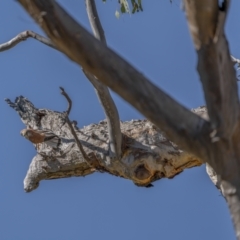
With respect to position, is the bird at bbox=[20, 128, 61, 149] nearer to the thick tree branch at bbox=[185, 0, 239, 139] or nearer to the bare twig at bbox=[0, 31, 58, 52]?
the bare twig at bbox=[0, 31, 58, 52]

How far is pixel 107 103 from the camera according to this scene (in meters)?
3.78

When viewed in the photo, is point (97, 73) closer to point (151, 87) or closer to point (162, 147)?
point (151, 87)

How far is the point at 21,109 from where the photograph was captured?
4.63 metres

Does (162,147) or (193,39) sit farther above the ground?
(162,147)

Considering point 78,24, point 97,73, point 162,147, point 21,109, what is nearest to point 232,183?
point 97,73

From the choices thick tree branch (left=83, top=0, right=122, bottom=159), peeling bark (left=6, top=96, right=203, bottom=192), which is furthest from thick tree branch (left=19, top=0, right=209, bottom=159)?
peeling bark (left=6, top=96, right=203, bottom=192)

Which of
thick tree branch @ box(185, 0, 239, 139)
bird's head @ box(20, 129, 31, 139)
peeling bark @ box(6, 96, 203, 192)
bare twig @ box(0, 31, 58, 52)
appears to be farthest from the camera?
bird's head @ box(20, 129, 31, 139)

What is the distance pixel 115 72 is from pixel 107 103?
1.78 meters

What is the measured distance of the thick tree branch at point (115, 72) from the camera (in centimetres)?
199

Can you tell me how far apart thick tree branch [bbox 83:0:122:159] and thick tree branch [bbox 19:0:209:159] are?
150 centimetres

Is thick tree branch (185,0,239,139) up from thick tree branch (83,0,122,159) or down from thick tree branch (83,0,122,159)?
down

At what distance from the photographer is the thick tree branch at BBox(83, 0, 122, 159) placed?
368 cm

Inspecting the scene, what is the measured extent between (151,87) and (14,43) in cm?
197

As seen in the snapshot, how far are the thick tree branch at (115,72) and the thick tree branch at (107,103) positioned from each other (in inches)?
59.1
